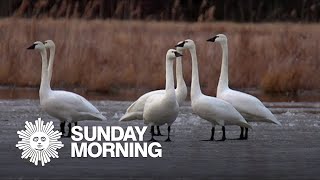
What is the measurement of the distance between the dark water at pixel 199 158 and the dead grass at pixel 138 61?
564 centimetres

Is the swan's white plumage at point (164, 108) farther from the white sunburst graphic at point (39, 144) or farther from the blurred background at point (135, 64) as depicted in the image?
the blurred background at point (135, 64)

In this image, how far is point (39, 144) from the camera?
11469 millimetres

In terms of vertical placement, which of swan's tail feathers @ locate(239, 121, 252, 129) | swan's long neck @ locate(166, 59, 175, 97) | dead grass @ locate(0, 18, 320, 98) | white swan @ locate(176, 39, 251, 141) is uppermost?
dead grass @ locate(0, 18, 320, 98)

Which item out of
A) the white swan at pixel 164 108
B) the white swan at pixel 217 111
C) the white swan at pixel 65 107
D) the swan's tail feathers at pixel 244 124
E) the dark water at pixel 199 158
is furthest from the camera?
the white swan at pixel 65 107

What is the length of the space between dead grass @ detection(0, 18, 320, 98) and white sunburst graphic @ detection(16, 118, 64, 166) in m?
8.01

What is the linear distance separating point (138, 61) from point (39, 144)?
10.1 metres

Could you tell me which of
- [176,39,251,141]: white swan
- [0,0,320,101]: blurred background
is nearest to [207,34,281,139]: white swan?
[176,39,251,141]: white swan

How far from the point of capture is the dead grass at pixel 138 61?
824 inches

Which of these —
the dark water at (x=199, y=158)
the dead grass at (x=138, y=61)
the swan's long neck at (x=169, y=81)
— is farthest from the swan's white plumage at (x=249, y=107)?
the dead grass at (x=138, y=61)

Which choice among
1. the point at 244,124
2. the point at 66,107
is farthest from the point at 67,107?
the point at 244,124

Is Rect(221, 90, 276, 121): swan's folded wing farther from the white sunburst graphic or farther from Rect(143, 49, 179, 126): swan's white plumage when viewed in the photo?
the white sunburst graphic

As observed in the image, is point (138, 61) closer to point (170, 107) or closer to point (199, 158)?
point (170, 107)

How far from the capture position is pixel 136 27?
80.9 feet

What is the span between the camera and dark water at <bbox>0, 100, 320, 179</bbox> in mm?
10032
